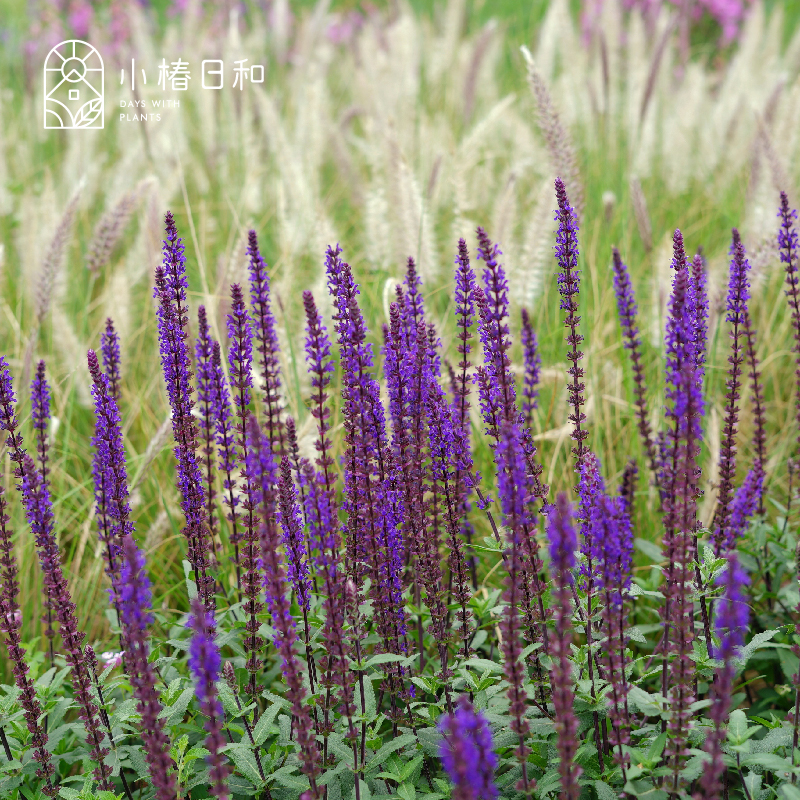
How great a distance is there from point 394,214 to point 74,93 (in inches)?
217

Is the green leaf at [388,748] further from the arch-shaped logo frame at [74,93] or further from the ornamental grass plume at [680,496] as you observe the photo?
the arch-shaped logo frame at [74,93]

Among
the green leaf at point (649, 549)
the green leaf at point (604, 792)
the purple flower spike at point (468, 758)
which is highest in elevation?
the purple flower spike at point (468, 758)

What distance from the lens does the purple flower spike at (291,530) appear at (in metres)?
2.74

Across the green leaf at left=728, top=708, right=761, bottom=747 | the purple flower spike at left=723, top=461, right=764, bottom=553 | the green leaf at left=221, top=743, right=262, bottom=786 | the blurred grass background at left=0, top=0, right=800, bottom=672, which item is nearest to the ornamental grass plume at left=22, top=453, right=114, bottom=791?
the green leaf at left=221, top=743, right=262, bottom=786

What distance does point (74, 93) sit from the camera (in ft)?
30.7

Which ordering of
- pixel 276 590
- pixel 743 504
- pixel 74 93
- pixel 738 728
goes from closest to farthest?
pixel 276 590
pixel 738 728
pixel 743 504
pixel 74 93

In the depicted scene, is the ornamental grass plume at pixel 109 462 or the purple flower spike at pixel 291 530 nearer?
the purple flower spike at pixel 291 530

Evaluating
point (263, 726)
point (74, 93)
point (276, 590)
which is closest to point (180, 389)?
point (276, 590)

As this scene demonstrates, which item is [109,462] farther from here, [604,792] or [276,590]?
[604,792]

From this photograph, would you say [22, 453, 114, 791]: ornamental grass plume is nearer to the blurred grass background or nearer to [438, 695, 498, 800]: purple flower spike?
the blurred grass background

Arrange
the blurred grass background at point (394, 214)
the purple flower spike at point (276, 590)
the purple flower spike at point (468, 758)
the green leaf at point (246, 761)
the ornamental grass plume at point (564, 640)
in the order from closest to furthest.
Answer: the purple flower spike at point (468, 758) → the ornamental grass plume at point (564, 640) → the purple flower spike at point (276, 590) → the green leaf at point (246, 761) → the blurred grass background at point (394, 214)

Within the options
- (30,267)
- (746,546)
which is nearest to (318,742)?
(746,546)

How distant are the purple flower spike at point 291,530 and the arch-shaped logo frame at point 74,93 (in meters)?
5.56

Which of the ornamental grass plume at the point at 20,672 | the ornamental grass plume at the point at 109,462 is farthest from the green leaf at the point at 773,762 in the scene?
the ornamental grass plume at the point at 20,672
